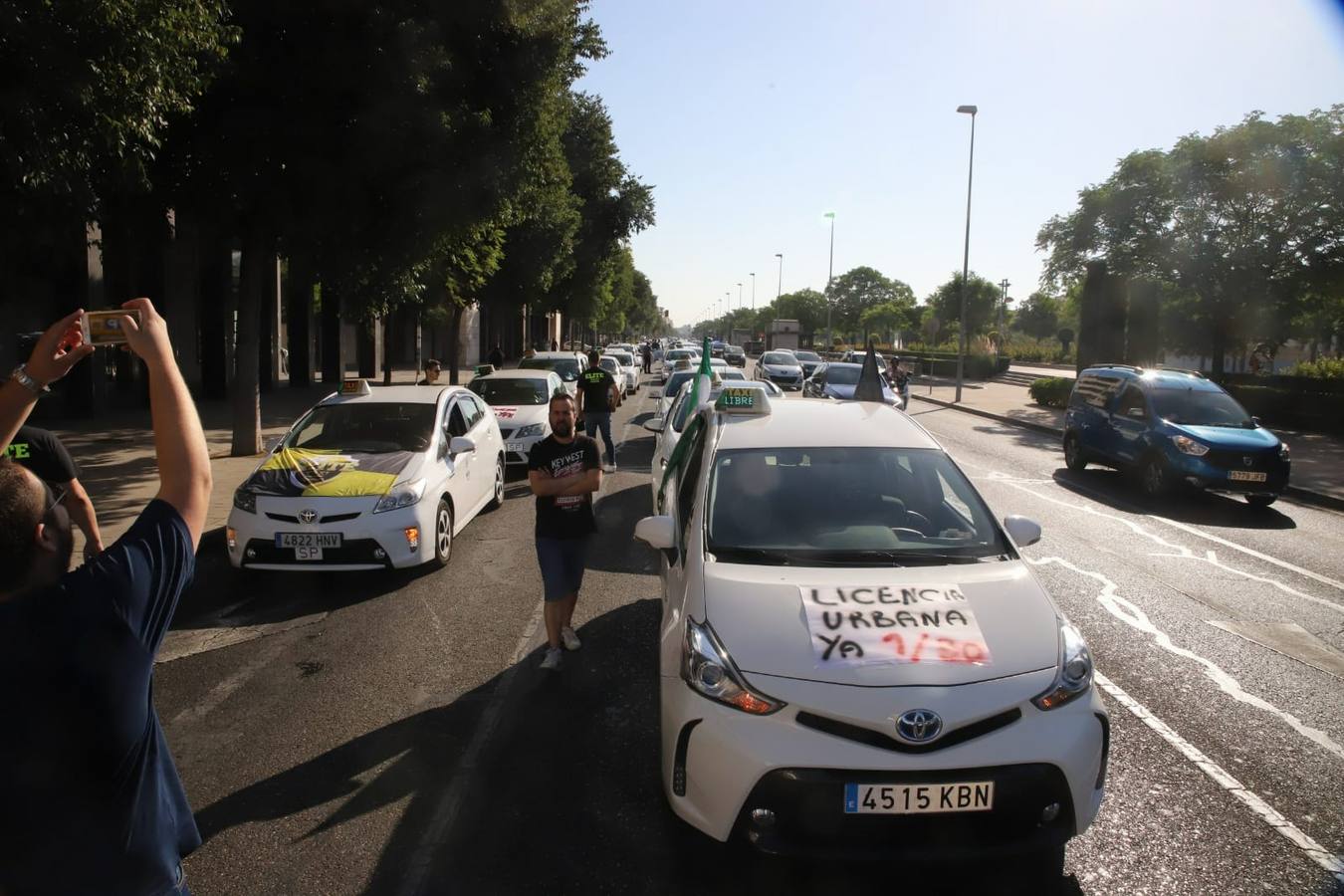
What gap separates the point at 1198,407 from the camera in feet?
46.2

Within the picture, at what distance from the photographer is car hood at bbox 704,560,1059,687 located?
352 centimetres

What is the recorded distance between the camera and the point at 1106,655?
6.41 m

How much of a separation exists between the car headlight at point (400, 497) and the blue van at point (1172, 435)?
10.4m

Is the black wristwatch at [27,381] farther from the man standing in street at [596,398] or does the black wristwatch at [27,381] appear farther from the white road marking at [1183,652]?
the man standing in street at [596,398]

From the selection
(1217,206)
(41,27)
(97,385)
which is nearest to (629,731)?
(41,27)

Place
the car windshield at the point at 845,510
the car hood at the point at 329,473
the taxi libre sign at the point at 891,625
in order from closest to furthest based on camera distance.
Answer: the taxi libre sign at the point at 891,625
the car windshield at the point at 845,510
the car hood at the point at 329,473

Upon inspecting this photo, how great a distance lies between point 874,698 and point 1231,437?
39.1ft

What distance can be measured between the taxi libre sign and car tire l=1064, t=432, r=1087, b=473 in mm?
13455

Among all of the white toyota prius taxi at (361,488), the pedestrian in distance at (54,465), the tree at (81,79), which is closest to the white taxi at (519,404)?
the white toyota prius taxi at (361,488)

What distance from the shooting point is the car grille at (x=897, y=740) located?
10.9 ft

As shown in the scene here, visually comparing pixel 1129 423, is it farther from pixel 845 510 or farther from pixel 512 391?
pixel 845 510

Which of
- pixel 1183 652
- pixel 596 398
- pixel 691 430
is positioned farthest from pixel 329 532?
pixel 596 398

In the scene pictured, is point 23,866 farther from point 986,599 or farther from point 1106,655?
point 1106,655

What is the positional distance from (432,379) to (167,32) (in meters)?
7.51
